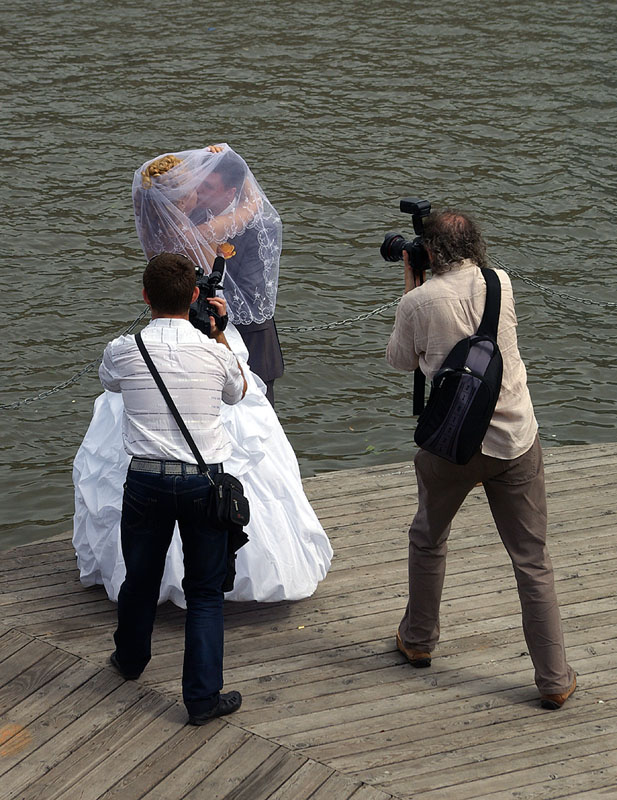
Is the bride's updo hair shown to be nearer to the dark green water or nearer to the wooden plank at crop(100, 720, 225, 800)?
the wooden plank at crop(100, 720, 225, 800)

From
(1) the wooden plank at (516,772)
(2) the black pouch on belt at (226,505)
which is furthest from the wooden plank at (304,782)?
(2) the black pouch on belt at (226,505)

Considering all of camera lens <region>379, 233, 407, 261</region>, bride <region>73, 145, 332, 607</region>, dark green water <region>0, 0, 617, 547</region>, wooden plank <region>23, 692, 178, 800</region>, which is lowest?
dark green water <region>0, 0, 617, 547</region>

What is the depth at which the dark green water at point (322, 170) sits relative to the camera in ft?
27.8

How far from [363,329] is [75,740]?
242 inches

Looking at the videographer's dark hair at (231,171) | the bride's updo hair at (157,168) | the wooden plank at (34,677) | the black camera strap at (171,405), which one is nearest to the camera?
the black camera strap at (171,405)

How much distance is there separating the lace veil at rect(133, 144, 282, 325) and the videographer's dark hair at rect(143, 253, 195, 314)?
1028mm

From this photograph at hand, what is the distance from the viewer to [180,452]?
3805mm

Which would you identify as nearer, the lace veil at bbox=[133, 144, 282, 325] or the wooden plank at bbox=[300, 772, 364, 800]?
the wooden plank at bbox=[300, 772, 364, 800]

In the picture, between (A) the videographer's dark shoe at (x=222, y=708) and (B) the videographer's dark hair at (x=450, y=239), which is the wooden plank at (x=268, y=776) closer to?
(A) the videographer's dark shoe at (x=222, y=708)

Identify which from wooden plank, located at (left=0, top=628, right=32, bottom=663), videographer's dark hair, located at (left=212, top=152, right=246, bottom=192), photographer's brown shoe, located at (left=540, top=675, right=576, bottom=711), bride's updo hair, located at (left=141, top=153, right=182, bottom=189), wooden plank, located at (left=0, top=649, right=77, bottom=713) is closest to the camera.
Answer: photographer's brown shoe, located at (left=540, top=675, right=576, bottom=711)

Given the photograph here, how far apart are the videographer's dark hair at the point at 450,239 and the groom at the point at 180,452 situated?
2.68 ft

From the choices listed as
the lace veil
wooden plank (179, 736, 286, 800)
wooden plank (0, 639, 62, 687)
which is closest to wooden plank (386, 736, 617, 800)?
wooden plank (179, 736, 286, 800)

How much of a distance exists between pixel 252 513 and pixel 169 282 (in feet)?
4.18

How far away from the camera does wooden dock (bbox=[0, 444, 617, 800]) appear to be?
374cm
